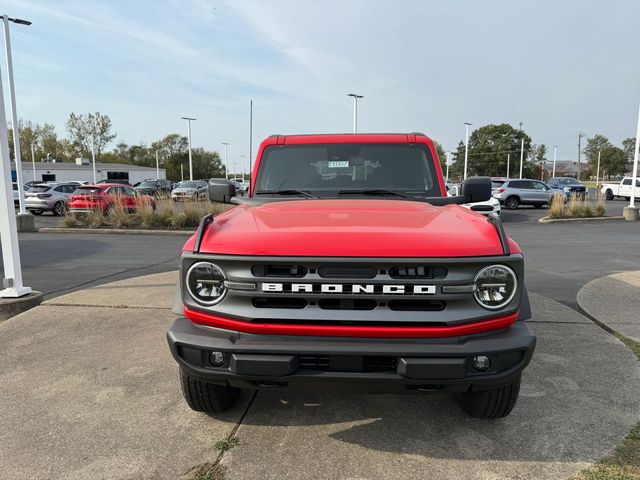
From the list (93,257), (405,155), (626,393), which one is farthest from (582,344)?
(93,257)

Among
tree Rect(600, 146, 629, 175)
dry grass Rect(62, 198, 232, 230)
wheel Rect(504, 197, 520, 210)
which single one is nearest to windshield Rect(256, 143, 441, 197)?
dry grass Rect(62, 198, 232, 230)

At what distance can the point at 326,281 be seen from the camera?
230 cm

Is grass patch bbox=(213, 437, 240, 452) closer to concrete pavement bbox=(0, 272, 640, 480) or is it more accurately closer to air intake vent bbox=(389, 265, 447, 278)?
concrete pavement bbox=(0, 272, 640, 480)

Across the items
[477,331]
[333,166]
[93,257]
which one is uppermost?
[333,166]

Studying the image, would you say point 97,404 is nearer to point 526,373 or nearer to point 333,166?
point 333,166

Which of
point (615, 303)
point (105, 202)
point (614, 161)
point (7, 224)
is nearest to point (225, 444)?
point (7, 224)

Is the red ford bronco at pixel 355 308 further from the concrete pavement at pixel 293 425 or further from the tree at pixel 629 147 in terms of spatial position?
the tree at pixel 629 147

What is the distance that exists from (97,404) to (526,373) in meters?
3.29

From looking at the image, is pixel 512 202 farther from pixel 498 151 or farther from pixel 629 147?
pixel 629 147

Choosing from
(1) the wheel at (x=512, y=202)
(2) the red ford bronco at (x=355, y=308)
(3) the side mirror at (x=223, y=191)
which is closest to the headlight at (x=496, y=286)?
(2) the red ford bronco at (x=355, y=308)

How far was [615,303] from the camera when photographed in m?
5.63

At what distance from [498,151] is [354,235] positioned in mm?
101456

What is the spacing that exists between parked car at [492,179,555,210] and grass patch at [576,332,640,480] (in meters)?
23.2

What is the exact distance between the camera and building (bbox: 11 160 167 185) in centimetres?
6512
